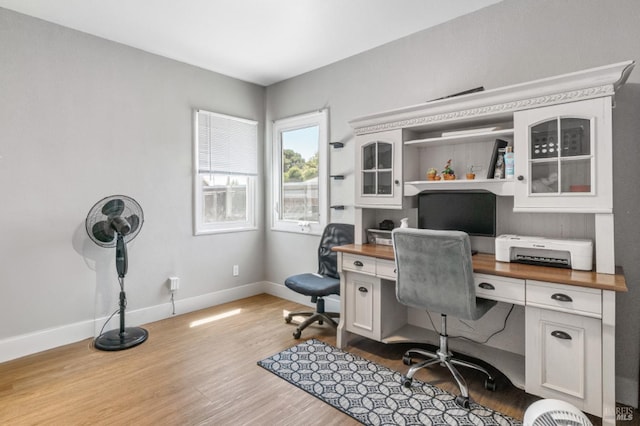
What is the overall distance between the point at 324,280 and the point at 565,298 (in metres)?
1.84

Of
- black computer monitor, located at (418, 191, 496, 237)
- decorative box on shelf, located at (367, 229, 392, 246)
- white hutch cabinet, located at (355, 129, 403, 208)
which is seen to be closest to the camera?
black computer monitor, located at (418, 191, 496, 237)

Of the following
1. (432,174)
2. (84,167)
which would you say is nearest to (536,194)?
(432,174)

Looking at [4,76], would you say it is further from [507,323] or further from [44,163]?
[507,323]

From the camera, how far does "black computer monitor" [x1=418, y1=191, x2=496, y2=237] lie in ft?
7.92

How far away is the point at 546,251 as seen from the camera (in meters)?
2.05

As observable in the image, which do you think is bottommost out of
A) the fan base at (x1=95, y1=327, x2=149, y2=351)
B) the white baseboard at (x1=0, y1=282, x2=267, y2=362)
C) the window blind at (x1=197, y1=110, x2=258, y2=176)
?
the fan base at (x1=95, y1=327, x2=149, y2=351)

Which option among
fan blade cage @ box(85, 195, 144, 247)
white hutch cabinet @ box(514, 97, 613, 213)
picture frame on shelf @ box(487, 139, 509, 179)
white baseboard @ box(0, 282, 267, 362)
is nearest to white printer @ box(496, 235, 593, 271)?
white hutch cabinet @ box(514, 97, 613, 213)

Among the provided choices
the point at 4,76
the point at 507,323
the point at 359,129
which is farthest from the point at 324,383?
the point at 4,76

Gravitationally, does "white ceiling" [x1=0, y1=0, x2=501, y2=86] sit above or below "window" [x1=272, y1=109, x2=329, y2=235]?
above

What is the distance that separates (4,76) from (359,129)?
273 cm

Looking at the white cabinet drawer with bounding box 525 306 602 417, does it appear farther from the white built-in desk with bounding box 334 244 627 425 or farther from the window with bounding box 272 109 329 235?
the window with bounding box 272 109 329 235

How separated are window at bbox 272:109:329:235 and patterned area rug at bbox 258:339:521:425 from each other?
1.47 metres

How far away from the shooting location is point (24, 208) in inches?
104

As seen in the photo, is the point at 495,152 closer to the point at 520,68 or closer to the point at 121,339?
the point at 520,68
